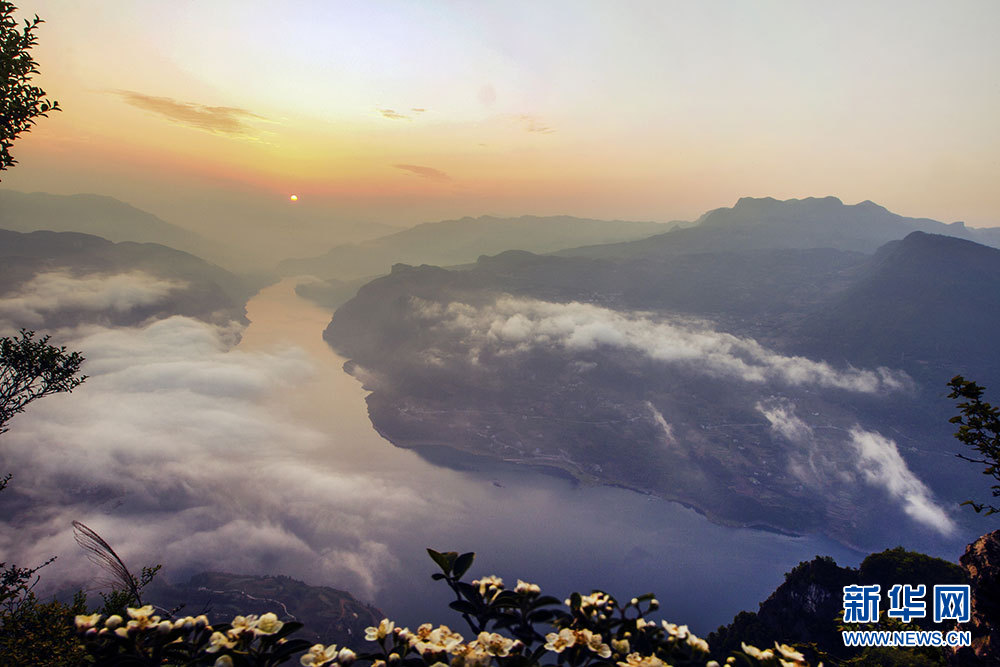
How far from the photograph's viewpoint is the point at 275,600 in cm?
7462

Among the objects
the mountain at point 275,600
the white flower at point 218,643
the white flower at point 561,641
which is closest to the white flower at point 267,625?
the white flower at point 218,643

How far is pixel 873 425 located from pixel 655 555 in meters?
113

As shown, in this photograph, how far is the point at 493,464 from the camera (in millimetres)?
134375

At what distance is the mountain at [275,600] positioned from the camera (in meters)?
70.0

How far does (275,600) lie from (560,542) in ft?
200

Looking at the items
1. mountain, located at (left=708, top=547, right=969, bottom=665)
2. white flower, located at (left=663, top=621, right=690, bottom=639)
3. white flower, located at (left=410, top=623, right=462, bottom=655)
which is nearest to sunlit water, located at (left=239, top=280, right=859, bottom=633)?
mountain, located at (left=708, top=547, right=969, bottom=665)

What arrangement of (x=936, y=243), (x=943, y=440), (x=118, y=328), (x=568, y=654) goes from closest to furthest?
(x=568, y=654), (x=943, y=440), (x=118, y=328), (x=936, y=243)

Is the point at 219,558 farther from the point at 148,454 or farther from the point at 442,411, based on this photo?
the point at 442,411

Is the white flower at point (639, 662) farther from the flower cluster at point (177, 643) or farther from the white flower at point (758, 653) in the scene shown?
the flower cluster at point (177, 643)

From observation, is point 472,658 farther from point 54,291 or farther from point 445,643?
point 54,291

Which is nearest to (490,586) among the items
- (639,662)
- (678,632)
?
(639,662)

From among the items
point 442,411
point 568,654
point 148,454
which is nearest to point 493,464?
point 442,411

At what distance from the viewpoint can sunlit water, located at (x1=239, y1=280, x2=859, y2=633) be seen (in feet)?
285

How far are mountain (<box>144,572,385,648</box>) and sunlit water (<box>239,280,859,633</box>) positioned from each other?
21.0 feet
